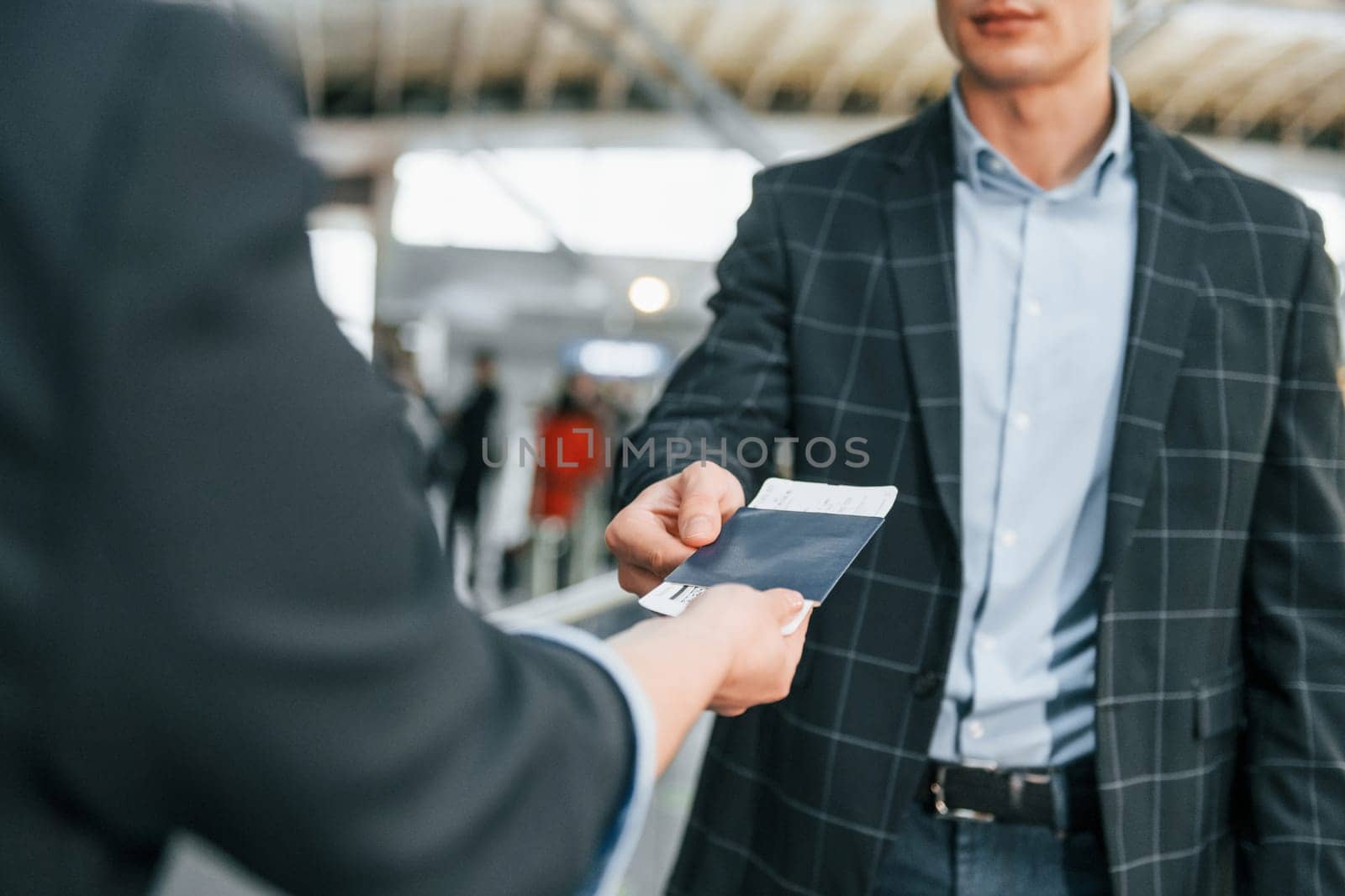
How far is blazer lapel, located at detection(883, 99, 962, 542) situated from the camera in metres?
1.55

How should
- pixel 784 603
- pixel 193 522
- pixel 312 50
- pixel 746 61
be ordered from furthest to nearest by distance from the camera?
1. pixel 746 61
2. pixel 312 50
3. pixel 784 603
4. pixel 193 522

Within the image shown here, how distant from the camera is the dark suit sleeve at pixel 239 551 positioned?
50 centimetres

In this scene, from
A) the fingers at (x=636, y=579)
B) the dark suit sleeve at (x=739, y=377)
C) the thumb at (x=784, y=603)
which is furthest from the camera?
the dark suit sleeve at (x=739, y=377)

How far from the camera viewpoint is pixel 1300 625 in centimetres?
155

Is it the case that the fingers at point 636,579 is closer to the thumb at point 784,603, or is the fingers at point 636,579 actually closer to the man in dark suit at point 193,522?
the thumb at point 784,603

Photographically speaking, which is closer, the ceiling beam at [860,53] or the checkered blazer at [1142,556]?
the checkered blazer at [1142,556]

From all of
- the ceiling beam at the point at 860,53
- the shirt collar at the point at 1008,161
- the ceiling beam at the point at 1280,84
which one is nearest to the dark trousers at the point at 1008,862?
the shirt collar at the point at 1008,161

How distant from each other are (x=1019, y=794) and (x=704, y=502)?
26.1 inches

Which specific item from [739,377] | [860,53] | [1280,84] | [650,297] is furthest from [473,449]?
[1280,84]

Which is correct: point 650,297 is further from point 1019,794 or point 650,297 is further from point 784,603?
point 784,603

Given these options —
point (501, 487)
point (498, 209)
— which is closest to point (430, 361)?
point (501, 487)

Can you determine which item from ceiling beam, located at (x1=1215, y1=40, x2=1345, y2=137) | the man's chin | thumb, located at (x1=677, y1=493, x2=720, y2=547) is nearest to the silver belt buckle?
thumb, located at (x1=677, y1=493, x2=720, y2=547)

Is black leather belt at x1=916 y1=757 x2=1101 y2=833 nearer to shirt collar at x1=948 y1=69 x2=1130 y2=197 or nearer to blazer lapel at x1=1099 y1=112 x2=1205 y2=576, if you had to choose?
blazer lapel at x1=1099 y1=112 x2=1205 y2=576

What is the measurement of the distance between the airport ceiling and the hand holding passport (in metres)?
21.4
